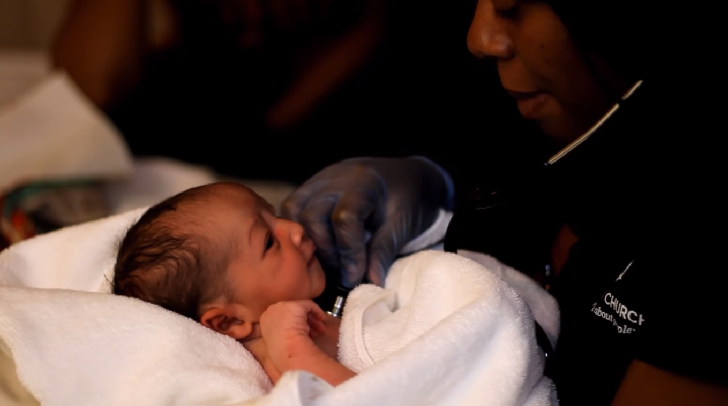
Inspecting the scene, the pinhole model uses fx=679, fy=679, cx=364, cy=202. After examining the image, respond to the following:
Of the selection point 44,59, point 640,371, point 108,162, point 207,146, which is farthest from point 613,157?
point 44,59

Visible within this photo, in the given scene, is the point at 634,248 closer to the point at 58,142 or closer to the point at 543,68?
the point at 543,68

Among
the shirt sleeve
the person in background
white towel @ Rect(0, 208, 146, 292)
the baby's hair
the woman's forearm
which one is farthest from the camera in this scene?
the woman's forearm

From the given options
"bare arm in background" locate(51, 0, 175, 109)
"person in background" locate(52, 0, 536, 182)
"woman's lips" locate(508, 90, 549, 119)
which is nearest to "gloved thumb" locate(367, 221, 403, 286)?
"woman's lips" locate(508, 90, 549, 119)

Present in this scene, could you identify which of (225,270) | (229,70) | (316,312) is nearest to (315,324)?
(316,312)

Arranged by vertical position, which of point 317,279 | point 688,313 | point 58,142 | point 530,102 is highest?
point 530,102

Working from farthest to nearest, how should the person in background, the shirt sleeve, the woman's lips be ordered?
the person in background
the woman's lips
the shirt sleeve

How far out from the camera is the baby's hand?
663 millimetres

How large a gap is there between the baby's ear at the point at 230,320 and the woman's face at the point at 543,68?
0.37 metres

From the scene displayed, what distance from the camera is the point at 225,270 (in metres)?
0.75

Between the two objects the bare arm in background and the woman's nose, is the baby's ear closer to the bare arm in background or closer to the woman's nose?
the woman's nose

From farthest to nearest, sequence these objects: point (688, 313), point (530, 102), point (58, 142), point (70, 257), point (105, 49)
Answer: point (105, 49), point (58, 142), point (70, 257), point (530, 102), point (688, 313)

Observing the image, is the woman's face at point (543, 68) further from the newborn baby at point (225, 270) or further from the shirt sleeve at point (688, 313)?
the newborn baby at point (225, 270)

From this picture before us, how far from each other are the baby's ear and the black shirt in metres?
0.26

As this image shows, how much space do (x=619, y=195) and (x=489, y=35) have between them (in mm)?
187
